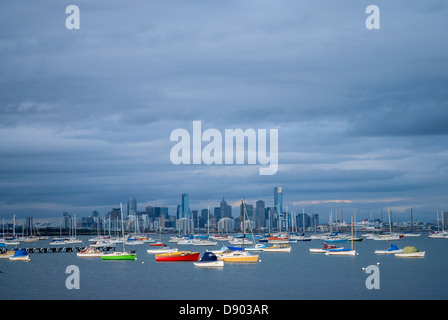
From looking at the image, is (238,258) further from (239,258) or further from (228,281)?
(228,281)

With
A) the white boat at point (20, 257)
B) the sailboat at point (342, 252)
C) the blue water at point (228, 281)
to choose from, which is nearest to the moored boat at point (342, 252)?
the sailboat at point (342, 252)

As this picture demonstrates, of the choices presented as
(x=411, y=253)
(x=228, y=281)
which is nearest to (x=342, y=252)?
(x=411, y=253)

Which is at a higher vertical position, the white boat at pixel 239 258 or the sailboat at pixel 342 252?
the white boat at pixel 239 258

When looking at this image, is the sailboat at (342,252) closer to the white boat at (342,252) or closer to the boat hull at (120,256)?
the white boat at (342,252)

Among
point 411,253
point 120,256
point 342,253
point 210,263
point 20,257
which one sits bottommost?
point 342,253

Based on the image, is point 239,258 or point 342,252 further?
point 342,252

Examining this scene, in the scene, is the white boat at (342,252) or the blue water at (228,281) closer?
the blue water at (228,281)

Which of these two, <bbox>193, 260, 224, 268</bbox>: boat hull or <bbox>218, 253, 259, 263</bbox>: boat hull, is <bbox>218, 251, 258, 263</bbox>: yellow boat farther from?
<bbox>193, 260, 224, 268</bbox>: boat hull
